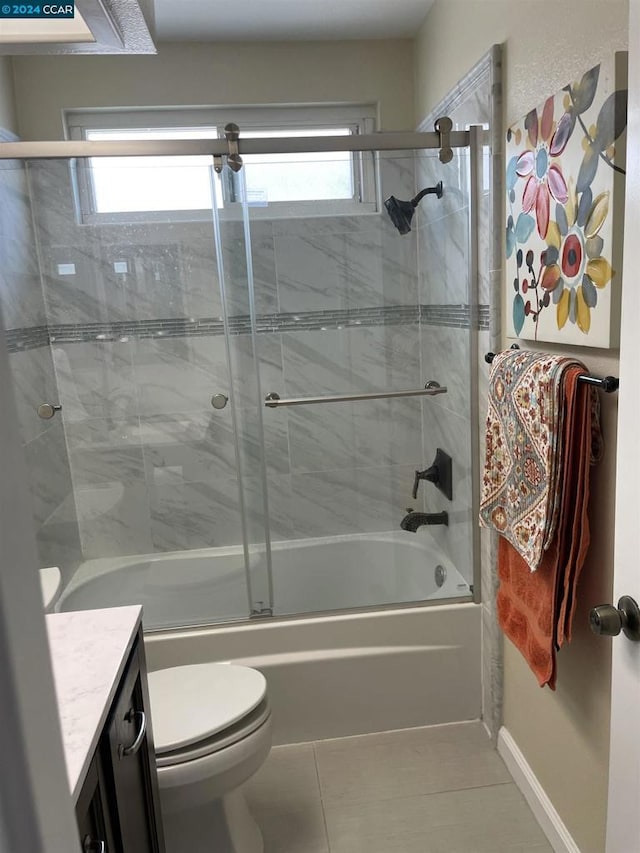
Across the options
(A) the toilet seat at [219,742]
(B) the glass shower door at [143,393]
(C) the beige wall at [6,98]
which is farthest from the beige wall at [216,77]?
(A) the toilet seat at [219,742]

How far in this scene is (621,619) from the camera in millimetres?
854

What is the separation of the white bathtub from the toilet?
49 cm

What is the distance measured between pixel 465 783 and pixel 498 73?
209 centimetres

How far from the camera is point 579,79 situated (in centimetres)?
125

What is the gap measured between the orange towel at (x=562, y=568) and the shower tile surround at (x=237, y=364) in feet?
2.18

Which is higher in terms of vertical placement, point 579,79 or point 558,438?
point 579,79

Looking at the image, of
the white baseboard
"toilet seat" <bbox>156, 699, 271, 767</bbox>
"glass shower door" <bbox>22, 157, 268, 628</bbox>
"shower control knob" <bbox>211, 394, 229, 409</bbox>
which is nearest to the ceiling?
"glass shower door" <bbox>22, 157, 268, 628</bbox>

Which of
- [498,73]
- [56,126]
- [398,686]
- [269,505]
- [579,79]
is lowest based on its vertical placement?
[398,686]

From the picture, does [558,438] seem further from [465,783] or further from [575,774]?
[465,783]

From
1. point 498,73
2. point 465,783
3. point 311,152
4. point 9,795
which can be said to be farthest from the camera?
point 311,152

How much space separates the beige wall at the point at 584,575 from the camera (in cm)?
125

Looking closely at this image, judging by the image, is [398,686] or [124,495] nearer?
[398,686]

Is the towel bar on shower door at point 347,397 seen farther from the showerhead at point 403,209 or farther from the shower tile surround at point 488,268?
the showerhead at point 403,209

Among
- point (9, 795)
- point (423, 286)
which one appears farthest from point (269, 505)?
point (9, 795)
